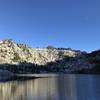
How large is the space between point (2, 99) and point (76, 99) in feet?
63.6

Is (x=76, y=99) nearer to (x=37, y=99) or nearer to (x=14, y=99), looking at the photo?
(x=37, y=99)

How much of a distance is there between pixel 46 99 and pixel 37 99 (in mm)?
2569

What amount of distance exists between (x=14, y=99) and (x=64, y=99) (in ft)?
43.1

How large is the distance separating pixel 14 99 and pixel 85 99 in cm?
1866

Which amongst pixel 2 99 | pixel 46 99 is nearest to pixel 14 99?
pixel 2 99

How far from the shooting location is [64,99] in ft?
251

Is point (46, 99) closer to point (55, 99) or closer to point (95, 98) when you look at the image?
point (55, 99)

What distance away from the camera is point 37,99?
7638 cm

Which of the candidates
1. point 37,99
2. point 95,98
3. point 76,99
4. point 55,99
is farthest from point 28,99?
point 95,98

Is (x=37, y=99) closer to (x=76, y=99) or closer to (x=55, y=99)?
(x=55, y=99)

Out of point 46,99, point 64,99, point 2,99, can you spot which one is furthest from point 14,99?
point 64,99

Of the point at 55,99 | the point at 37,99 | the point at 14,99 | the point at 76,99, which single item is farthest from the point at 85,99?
the point at 14,99

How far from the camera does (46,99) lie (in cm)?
7544

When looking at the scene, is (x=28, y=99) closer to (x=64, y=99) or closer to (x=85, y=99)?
(x=64, y=99)
